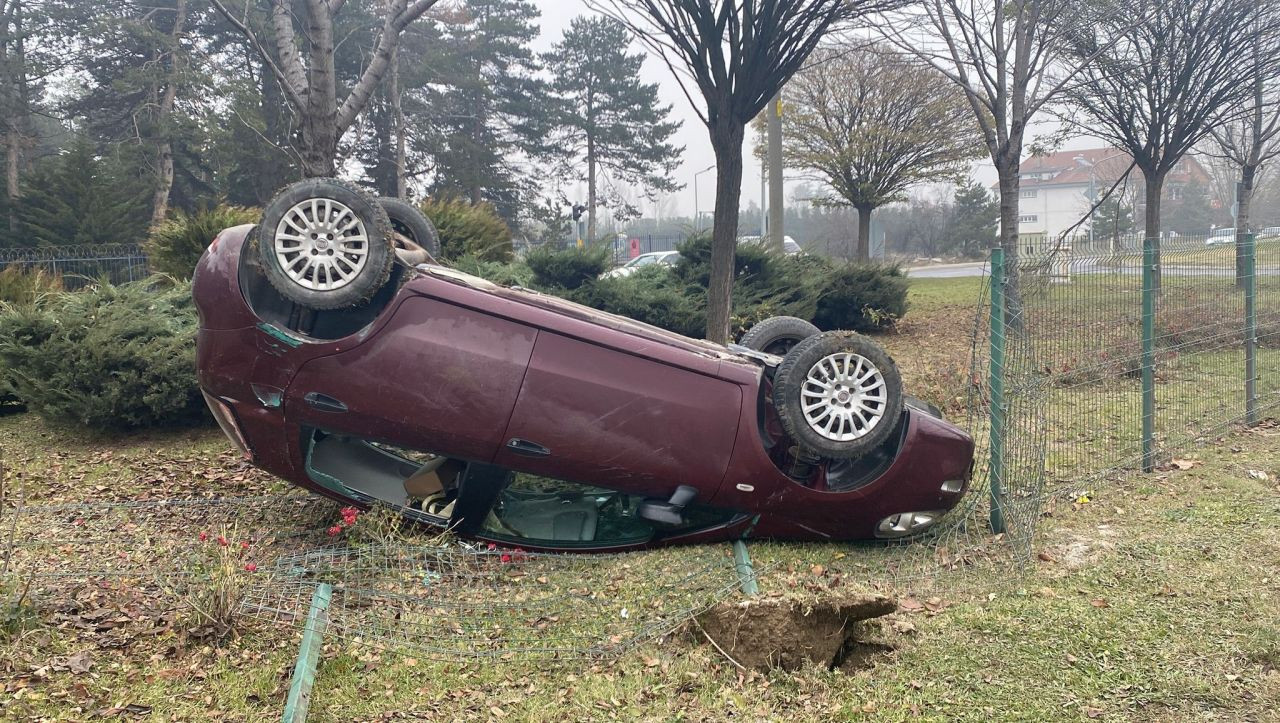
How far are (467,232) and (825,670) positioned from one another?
34.7 ft

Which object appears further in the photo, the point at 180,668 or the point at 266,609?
the point at 266,609

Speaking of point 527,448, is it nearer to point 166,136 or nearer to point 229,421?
point 229,421

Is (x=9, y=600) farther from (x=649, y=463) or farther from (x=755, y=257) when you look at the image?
(x=755, y=257)

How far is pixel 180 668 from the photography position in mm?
3678

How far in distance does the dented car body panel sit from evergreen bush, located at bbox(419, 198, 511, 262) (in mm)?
7378

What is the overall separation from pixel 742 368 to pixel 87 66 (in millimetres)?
29505

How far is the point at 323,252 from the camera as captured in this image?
15.7ft

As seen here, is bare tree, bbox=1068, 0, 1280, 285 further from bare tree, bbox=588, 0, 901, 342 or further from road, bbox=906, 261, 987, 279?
road, bbox=906, 261, 987, 279

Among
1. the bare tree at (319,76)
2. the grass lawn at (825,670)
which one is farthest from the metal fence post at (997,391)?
the bare tree at (319,76)

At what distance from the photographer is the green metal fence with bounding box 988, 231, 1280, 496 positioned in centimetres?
557

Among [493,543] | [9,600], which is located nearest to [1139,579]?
[493,543]

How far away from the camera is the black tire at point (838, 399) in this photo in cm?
493

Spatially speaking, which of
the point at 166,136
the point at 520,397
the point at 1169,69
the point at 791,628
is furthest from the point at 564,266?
the point at 166,136

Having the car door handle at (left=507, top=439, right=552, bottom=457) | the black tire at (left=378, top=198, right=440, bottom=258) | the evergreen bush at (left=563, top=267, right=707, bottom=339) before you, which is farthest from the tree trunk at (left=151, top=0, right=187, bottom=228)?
the car door handle at (left=507, top=439, right=552, bottom=457)
